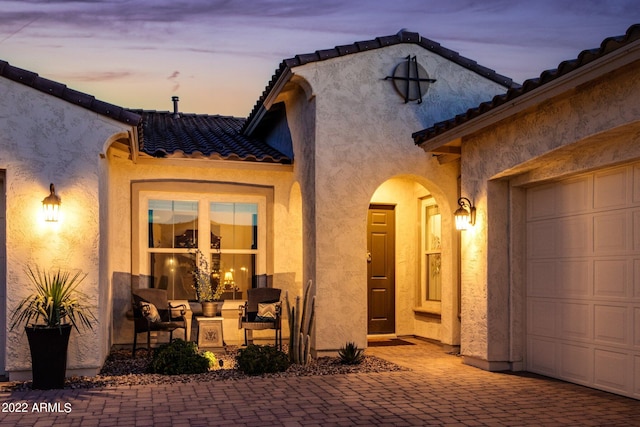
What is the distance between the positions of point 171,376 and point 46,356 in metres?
1.57

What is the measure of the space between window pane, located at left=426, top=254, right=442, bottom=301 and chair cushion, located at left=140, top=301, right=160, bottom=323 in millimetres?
4963

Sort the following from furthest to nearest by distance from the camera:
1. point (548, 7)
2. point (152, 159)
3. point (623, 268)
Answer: point (548, 7) < point (152, 159) < point (623, 268)

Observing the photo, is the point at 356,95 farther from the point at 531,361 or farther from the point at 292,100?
the point at 531,361

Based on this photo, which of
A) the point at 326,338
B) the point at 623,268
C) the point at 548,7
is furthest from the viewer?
the point at 548,7

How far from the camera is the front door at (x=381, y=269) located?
12.8 m

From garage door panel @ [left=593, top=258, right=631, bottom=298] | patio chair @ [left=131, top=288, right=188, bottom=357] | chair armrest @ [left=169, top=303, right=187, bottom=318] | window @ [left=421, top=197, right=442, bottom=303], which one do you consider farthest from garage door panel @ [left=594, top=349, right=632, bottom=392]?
chair armrest @ [left=169, top=303, right=187, bottom=318]

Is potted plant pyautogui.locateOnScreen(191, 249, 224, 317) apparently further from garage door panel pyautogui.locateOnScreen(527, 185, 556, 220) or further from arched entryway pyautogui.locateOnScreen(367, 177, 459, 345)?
garage door panel pyautogui.locateOnScreen(527, 185, 556, 220)

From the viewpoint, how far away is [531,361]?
29.9ft

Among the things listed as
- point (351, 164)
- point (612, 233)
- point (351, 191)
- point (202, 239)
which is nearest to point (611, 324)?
point (612, 233)

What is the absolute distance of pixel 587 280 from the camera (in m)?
7.99

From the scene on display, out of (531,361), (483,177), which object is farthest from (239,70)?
(531,361)

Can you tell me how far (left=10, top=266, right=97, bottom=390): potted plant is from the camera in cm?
785

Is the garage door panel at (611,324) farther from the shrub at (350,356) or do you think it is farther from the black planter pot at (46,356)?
the black planter pot at (46,356)

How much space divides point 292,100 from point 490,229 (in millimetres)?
4366
